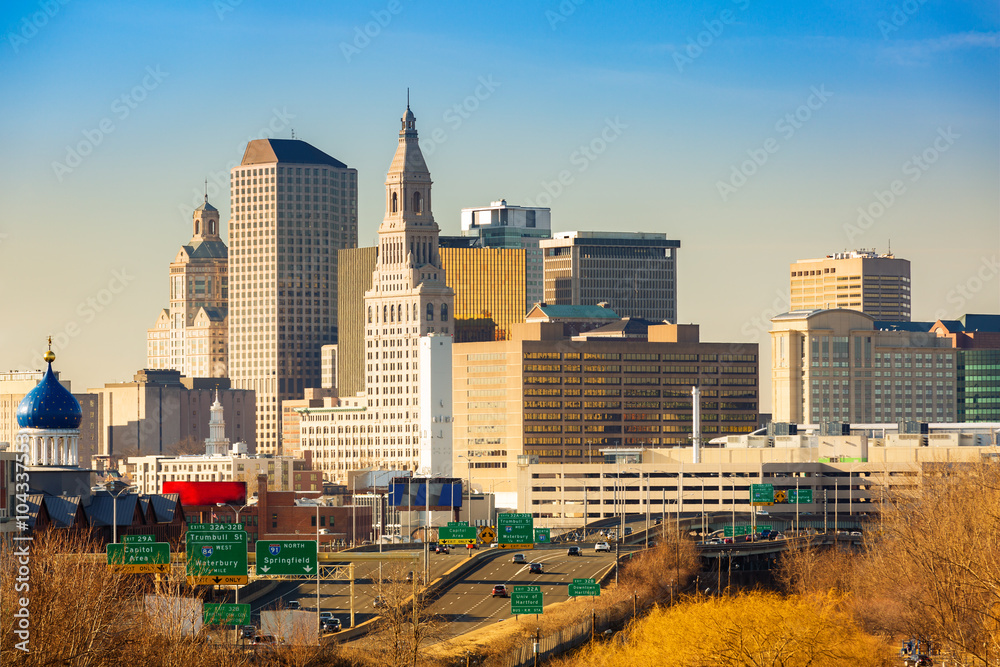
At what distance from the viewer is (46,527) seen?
465 ft

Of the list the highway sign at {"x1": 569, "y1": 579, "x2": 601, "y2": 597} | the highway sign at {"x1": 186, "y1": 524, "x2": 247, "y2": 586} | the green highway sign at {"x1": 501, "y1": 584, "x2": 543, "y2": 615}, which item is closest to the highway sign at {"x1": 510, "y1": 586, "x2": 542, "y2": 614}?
the green highway sign at {"x1": 501, "y1": 584, "x2": 543, "y2": 615}

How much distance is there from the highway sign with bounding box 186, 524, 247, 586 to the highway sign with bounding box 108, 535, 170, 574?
5.86ft

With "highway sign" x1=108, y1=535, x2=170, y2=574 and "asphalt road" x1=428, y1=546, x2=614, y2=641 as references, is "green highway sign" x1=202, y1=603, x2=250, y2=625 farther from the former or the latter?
"asphalt road" x1=428, y1=546, x2=614, y2=641

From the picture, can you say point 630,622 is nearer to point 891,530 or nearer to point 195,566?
point 195,566

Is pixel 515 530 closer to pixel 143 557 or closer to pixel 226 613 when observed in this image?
pixel 143 557

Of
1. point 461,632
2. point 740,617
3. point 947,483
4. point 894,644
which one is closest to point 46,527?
point 461,632

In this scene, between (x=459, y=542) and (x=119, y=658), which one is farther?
(x=459, y=542)

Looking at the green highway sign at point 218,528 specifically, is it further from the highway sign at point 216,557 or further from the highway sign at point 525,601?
the highway sign at point 525,601

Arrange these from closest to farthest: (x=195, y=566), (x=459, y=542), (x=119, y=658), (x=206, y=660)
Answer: (x=119, y=658)
(x=206, y=660)
(x=195, y=566)
(x=459, y=542)

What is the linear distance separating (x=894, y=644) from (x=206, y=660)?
63.0 metres

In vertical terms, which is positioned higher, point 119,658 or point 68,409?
point 68,409

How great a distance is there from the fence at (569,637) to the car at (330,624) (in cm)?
1363

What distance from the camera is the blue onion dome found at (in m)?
177

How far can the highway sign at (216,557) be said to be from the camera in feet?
412
